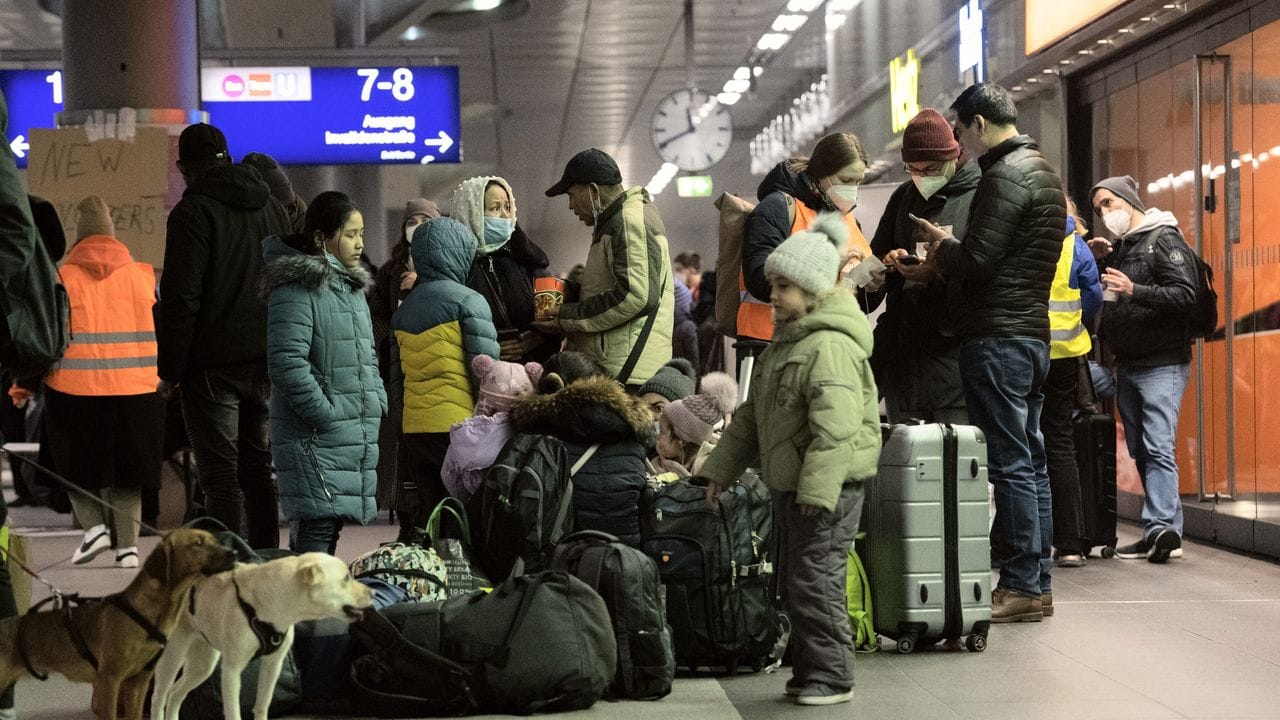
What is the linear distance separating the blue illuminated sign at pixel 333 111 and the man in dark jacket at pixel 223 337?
5.80 meters

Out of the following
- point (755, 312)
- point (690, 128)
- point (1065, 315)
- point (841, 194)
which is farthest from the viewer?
point (690, 128)

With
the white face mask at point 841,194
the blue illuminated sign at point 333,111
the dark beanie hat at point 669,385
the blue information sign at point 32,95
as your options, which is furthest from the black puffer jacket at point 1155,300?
the blue information sign at point 32,95

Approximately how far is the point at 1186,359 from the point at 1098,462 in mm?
713

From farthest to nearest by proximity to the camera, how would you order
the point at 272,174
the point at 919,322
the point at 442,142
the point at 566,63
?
the point at 566,63 < the point at 442,142 < the point at 272,174 < the point at 919,322

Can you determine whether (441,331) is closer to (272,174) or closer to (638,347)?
(638,347)

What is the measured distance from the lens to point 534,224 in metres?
46.6

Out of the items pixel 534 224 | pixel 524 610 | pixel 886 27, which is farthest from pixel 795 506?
pixel 534 224

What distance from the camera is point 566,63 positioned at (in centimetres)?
2122

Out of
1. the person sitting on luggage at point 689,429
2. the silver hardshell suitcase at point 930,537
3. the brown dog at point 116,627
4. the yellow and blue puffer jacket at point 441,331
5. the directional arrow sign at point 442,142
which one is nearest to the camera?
the brown dog at point 116,627

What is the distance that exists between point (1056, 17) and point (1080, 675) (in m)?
6.07

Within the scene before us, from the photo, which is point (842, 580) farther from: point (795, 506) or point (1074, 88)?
point (1074, 88)

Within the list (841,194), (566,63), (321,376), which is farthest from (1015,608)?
(566,63)

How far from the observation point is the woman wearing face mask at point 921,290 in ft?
21.6

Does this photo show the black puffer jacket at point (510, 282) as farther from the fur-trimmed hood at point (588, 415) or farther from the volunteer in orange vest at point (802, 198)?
the fur-trimmed hood at point (588, 415)
